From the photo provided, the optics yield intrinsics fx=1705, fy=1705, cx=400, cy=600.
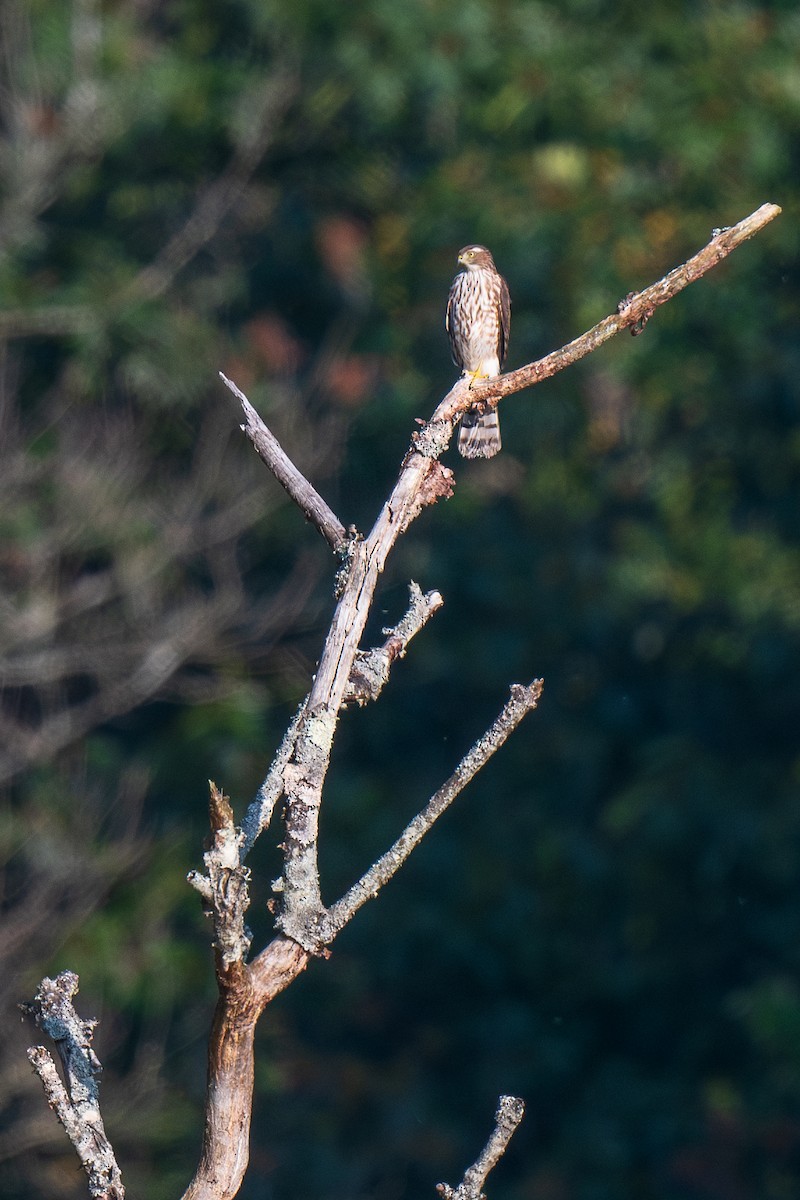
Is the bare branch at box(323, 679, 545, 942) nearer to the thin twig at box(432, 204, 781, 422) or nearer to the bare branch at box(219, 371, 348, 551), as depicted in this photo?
the bare branch at box(219, 371, 348, 551)

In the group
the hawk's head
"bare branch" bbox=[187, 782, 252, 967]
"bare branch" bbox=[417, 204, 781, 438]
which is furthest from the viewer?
the hawk's head

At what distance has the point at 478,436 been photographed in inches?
191

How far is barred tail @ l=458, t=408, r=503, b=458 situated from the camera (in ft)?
Answer: 15.7

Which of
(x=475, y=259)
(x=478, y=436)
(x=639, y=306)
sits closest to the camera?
(x=639, y=306)

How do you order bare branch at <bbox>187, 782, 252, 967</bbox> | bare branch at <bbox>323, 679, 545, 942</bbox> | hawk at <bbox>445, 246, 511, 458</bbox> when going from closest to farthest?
1. bare branch at <bbox>187, 782, 252, 967</bbox>
2. bare branch at <bbox>323, 679, 545, 942</bbox>
3. hawk at <bbox>445, 246, 511, 458</bbox>

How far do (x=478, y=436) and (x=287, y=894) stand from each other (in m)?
3.12

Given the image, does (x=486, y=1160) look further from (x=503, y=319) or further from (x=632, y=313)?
(x=503, y=319)

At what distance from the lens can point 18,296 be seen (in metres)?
8.03

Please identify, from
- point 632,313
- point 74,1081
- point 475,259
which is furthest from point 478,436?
point 74,1081

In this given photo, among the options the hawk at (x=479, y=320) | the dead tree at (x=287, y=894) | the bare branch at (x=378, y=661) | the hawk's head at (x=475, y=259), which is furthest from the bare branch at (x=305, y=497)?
the hawk's head at (x=475, y=259)

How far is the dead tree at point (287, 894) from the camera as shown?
1685mm

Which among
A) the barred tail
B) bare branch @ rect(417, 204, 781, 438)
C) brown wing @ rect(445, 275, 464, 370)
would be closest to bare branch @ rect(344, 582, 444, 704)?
bare branch @ rect(417, 204, 781, 438)

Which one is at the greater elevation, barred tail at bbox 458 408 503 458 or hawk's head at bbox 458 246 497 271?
hawk's head at bbox 458 246 497 271

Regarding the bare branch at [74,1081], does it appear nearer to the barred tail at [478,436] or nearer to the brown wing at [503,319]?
the barred tail at [478,436]
